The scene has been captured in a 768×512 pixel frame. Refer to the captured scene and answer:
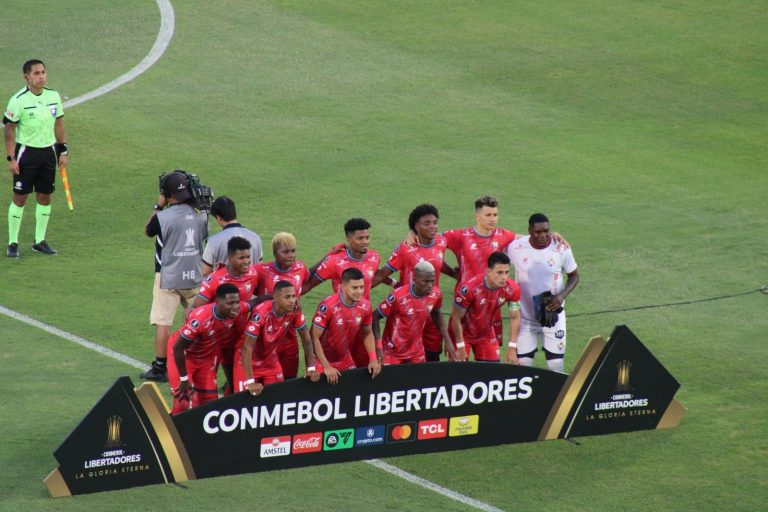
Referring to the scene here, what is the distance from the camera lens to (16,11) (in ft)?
91.0

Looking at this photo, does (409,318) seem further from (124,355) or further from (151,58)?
(151,58)

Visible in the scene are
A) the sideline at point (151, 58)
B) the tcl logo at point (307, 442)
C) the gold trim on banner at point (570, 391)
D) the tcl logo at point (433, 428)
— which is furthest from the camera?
the sideline at point (151, 58)

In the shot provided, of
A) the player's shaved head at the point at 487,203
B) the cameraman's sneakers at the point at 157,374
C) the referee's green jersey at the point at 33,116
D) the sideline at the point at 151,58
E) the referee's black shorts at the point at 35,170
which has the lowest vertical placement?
the cameraman's sneakers at the point at 157,374

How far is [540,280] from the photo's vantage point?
500 inches

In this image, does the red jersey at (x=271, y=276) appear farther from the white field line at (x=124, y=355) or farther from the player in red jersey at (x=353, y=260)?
the white field line at (x=124, y=355)

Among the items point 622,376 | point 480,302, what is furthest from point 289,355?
point 622,376

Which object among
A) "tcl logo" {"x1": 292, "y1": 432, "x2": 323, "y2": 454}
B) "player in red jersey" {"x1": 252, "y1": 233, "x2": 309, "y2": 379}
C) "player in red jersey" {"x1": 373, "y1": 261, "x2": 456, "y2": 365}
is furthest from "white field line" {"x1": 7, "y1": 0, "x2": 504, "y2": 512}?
"player in red jersey" {"x1": 252, "y1": 233, "x2": 309, "y2": 379}

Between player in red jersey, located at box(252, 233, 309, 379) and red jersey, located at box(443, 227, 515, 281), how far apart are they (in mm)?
1709

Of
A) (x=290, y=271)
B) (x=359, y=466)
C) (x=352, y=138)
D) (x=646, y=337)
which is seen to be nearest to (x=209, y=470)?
(x=359, y=466)

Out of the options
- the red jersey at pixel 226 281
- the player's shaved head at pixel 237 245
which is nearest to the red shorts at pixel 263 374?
the red jersey at pixel 226 281

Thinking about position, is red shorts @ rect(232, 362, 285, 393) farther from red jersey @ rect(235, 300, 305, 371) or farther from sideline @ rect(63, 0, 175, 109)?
sideline @ rect(63, 0, 175, 109)

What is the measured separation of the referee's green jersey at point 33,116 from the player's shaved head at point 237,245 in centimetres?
621

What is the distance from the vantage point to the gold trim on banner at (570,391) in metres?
11.8

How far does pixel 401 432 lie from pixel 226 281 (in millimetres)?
2108
